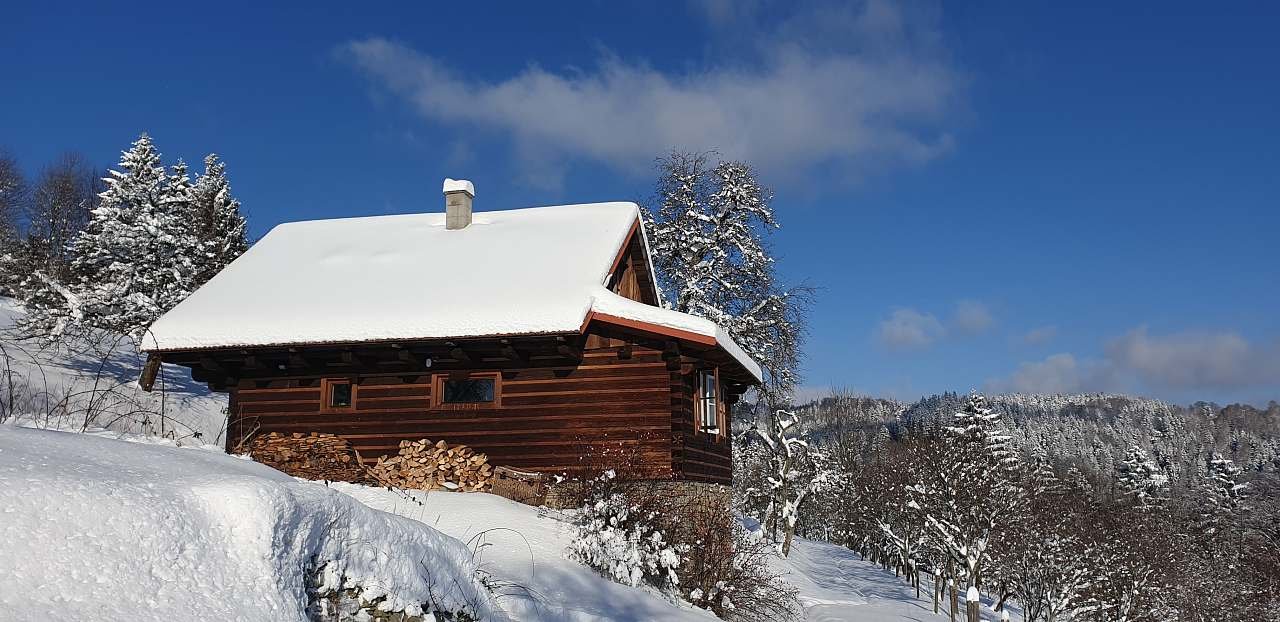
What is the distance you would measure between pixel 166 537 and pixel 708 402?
1414 centimetres

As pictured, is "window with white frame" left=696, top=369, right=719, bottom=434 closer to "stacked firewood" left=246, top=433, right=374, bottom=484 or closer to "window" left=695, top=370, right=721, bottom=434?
"window" left=695, top=370, right=721, bottom=434

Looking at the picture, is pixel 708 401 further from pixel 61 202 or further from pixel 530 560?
pixel 61 202

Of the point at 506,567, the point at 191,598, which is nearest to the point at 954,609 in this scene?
the point at 506,567

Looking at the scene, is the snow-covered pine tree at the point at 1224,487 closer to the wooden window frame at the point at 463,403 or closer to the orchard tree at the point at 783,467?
the orchard tree at the point at 783,467

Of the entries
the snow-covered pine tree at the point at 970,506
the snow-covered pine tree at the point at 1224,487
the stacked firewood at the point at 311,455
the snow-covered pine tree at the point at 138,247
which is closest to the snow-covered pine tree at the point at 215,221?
the snow-covered pine tree at the point at 138,247

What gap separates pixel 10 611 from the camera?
3.10 metres

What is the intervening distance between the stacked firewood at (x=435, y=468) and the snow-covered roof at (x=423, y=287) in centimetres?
208

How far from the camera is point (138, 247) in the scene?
28703mm

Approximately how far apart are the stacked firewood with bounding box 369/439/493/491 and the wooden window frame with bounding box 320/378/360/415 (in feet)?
4.70

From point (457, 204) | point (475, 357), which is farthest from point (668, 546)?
point (457, 204)

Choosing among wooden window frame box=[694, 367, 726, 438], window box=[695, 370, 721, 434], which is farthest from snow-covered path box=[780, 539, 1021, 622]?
wooden window frame box=[694, 367, 726, 438]

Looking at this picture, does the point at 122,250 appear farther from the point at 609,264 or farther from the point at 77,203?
the point at 77,203

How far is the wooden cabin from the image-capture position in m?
14.9

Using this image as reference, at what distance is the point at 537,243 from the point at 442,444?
15.3ft
